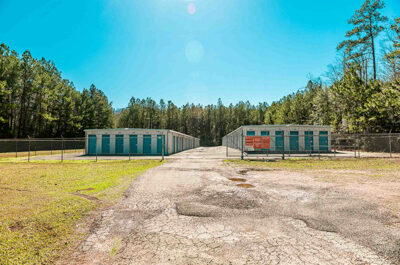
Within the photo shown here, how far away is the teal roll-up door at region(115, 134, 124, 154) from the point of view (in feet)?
84.4

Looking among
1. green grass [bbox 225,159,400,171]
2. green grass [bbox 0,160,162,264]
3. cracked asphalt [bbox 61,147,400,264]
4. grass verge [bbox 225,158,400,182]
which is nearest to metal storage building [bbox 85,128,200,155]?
green grass [bbox 225,159,400,171]

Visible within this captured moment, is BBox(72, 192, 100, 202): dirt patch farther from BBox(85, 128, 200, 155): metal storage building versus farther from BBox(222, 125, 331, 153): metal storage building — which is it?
BBox(222, 125, 331, 153): metal storage building

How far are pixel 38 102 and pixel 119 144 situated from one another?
31452 mm

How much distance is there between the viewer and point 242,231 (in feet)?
12.3

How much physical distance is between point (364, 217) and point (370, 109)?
96.0 ft

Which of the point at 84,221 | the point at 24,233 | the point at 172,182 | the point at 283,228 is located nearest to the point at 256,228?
the point at 283,228

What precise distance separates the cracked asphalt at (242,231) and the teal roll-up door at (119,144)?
69.3 feet

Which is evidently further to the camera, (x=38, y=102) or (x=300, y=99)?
(x=300, y=99)

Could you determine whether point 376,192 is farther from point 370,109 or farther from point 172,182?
point 370,109

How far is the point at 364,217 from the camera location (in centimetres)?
439

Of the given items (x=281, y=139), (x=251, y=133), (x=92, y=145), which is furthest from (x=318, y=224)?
(x=92, y=145)

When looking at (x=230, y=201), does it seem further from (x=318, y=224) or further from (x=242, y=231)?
(x=318, y=224)

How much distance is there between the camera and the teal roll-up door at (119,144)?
84.4 ft

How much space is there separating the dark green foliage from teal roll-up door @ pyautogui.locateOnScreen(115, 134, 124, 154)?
22.4 meters
